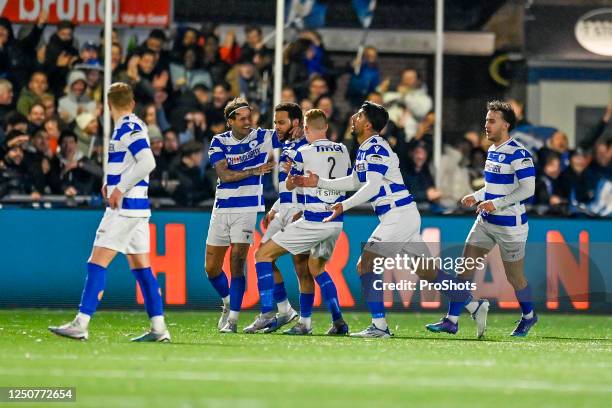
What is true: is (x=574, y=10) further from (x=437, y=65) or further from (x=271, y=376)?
(x=271, y=376)

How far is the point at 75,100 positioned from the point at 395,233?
611cm

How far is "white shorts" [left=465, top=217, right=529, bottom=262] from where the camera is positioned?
1311 cm

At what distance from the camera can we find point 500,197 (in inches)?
509

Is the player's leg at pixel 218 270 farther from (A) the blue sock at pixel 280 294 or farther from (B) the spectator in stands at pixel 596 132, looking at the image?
(B) the spectator in stands at pixel 596 132

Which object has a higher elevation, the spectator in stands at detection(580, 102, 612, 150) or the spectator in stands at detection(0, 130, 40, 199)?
the spectator in stands at detection(580, 102, 612, 150)

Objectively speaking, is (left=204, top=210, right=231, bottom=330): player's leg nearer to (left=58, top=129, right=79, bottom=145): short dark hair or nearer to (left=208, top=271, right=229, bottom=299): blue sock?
(left=208, top=271, right=229, bottom=299): blue sock

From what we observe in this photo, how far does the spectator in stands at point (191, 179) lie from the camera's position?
16562 millimetres

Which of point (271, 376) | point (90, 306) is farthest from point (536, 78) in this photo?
point (271, 376)

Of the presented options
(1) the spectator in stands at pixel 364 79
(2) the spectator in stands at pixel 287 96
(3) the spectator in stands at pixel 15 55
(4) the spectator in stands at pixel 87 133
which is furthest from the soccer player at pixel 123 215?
(1) the spectator in stands at pixel 364 79

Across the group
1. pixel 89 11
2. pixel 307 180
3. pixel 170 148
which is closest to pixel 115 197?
pixel 307 180

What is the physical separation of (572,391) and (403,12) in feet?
38.0

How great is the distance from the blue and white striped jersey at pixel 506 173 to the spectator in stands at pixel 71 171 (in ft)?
17.1

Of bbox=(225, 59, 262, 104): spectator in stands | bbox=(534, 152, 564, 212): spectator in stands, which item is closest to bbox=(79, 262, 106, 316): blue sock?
bbox=(225, 59, 262, 104): spectator in stands

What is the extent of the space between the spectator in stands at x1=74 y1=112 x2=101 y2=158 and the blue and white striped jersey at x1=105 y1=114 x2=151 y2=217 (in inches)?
223
